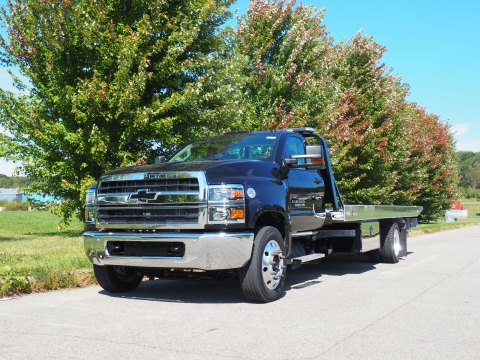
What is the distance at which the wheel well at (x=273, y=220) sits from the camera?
279 inches

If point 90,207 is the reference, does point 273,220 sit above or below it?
below

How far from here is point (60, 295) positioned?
7219mm

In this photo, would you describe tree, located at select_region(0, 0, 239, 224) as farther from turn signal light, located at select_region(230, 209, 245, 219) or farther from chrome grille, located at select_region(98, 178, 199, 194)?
turn signal light, located at select_region(230, 209, 245, 219)

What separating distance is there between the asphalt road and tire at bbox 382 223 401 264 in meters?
2.47

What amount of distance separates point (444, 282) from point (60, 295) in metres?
5.58

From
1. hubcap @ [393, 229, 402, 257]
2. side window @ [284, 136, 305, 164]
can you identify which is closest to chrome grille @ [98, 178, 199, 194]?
side window @ [284, 136, 305, 164]

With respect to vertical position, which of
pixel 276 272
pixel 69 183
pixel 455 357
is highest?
pixel 69 183

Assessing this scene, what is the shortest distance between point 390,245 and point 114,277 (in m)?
6.01

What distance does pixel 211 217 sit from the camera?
6320 millimetres

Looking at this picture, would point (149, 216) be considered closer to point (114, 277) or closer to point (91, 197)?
point (91, 197)

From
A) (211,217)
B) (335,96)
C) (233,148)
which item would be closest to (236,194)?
(211,217)

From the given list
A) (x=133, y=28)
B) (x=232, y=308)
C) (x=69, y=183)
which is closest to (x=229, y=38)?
(x=133, y=28)

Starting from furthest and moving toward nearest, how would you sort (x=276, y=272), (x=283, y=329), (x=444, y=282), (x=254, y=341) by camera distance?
(x=444, y=282), (x=276, y=272), (x=283, y=329), (x=254, y=341)

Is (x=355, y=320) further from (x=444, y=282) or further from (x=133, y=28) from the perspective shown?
(x=133, y=28)
